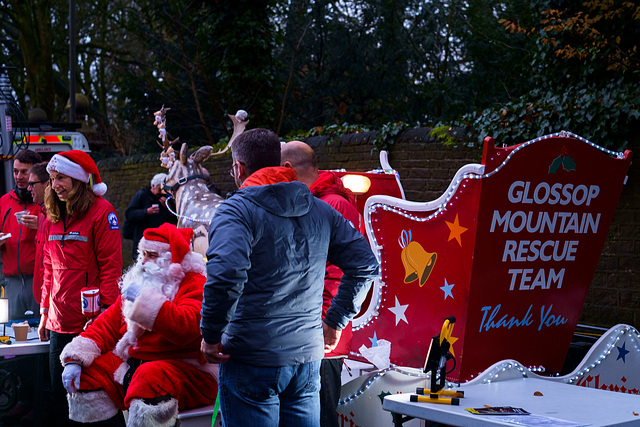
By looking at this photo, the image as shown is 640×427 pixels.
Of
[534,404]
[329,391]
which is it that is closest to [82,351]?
[329,391]

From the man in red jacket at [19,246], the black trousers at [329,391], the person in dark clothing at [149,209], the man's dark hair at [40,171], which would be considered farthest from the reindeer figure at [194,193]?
the black trousers at [329,391]

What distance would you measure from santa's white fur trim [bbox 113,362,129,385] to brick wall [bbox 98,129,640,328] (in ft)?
16.0

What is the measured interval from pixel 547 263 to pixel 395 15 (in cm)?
1498

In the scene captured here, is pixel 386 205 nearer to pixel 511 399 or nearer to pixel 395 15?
pixel 511 399

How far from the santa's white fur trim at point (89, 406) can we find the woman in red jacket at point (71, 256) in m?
0.60

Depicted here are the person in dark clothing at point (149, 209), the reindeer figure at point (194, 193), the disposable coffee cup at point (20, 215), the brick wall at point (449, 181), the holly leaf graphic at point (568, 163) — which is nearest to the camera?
the holly leaf graphic at point (568, 163)

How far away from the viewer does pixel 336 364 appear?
415 cm

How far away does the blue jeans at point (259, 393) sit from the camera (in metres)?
2.88

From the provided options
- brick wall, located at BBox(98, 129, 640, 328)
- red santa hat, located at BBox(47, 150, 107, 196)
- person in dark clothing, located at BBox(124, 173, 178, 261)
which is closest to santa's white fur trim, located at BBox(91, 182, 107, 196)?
red santa hat, located at BBox(47, 150, 107, 196)

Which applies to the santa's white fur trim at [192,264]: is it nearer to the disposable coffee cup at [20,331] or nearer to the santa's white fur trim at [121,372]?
the santa's white fur trim at [121,372]

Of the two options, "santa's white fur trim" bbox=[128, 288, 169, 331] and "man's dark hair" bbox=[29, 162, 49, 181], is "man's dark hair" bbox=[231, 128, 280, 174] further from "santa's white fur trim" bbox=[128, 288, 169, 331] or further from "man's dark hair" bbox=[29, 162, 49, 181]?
"man's dark hair" bbox=[29, 162, 49, 181]

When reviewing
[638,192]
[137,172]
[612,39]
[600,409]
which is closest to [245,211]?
[600,409]

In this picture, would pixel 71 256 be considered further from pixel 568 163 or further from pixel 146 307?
pixel 568 163

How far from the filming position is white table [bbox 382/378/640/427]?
3.17 metres
